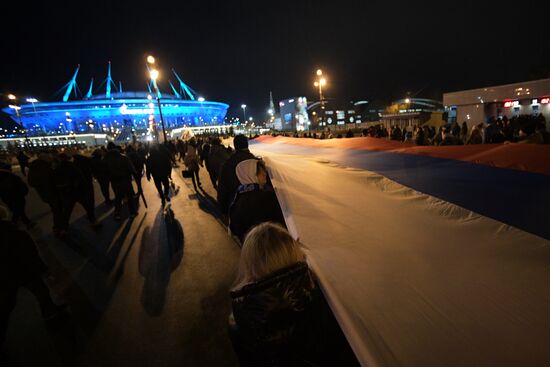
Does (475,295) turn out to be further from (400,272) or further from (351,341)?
(351,341)

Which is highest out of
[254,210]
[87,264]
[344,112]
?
[344,112]

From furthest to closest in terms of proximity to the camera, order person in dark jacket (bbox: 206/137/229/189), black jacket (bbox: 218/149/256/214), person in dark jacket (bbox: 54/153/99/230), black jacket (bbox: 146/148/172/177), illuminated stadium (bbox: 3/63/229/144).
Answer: illuminated stadium (bbox: 3/63/229/144) → person in dark jacket (bbox: 206/137/229/189) → black jacket (bbox: 146/148/172/177) → person in dark jacket (bbox: 54/153/99/230) → black jacket (bbox: 218/149/256/214)

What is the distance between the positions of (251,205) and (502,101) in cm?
2546

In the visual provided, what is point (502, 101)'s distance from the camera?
2028 centimetres

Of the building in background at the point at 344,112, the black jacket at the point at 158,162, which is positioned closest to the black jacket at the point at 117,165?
the black jacket at the point at 158,162

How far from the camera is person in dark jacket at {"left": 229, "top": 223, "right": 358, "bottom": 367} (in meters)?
1.46

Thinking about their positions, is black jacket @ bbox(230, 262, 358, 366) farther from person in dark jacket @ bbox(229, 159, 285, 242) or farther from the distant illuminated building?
the distant illuminated building

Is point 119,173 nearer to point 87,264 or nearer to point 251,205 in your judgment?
point 87,264

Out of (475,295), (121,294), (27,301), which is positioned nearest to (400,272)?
(475,295)

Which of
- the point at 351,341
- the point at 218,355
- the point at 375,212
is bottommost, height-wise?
the point at 218,355

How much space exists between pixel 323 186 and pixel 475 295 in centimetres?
210

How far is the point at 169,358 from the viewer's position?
2.93 meters

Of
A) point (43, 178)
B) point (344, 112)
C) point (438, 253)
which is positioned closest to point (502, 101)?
point (438, 253)

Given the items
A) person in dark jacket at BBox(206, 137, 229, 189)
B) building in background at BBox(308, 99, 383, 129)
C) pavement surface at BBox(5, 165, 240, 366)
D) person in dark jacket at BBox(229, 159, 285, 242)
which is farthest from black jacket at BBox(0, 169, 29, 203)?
building in background at BBox(308, 99, 383, 129)
